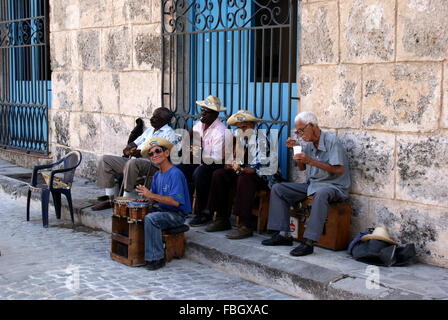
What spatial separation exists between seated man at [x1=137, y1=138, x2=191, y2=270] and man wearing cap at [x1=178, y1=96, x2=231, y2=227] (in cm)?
69

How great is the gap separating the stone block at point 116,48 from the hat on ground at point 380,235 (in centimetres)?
454

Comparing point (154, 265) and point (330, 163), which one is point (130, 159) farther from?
point (330, 163)

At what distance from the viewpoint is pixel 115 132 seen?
9055mm

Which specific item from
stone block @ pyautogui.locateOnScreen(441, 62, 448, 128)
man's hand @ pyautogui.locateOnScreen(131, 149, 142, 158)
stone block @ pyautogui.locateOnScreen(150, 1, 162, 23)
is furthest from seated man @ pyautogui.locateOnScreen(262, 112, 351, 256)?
stone block @ pyautogui.locateOnScreen(150, 1, 162, 23)

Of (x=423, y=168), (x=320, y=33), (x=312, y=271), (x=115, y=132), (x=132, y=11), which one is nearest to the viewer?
(x=312, y=271)

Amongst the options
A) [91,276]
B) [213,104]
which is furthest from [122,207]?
[213,104]

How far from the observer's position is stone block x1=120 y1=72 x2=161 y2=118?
27.3ft

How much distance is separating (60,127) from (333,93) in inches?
220

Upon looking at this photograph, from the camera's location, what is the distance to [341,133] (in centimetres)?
598

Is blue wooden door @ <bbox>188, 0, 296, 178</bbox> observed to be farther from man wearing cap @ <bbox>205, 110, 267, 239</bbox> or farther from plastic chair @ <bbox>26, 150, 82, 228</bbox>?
plastic chair @ <bbox>26, 150, 82, 228</bbox>

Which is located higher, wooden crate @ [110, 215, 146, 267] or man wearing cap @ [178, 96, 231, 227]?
man wearing cap @ [178, 96, 231, 227]

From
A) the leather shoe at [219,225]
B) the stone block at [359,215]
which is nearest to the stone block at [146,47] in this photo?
the leather shoe at [219,225]

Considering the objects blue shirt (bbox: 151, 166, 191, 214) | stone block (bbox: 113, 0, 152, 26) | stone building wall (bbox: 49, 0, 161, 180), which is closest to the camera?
blue shirt (bbox: 151, 166, 191, 214)
